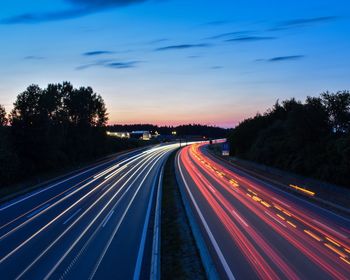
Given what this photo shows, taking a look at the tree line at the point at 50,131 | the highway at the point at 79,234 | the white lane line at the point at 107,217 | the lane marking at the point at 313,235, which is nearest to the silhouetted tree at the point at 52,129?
the tree line at the point at 50,131

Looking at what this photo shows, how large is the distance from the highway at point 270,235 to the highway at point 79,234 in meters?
3.71

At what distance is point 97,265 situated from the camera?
20188 millimetres

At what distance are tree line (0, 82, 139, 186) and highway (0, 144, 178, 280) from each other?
16938 mm

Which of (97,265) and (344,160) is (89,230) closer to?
(97,265)

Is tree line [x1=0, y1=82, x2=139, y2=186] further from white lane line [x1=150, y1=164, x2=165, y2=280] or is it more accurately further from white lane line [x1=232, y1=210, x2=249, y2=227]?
white lane line [x1=232, y1=210, x2=249, y2=227]

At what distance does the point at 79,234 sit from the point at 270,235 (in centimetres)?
1116

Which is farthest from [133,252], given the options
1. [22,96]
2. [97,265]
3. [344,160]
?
[22,96]

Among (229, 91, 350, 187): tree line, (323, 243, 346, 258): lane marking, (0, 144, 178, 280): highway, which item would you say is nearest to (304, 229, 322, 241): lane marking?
(323, 243, 346, 258): lane marking

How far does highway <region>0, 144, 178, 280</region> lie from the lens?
64.6ft

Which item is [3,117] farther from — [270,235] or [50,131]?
[270,235]

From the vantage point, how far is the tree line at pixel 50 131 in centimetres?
Result: 6336

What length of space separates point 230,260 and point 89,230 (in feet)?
35.7

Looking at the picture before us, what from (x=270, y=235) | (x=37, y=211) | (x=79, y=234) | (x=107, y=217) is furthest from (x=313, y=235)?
(x=37, y=211)

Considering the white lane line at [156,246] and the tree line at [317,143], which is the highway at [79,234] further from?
the tree line at [317,143]
